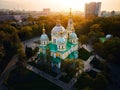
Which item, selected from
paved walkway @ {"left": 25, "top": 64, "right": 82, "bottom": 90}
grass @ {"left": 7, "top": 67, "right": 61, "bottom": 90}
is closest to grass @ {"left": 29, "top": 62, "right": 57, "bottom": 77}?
paved walkway @ {"left": 25, "top": 64, "right": 82, "bottom": 90}

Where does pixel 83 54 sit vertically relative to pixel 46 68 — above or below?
below

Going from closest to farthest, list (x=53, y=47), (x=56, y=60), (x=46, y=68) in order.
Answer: (x=46, y=68) < (x=56, y=60) < (x=53, y=47)

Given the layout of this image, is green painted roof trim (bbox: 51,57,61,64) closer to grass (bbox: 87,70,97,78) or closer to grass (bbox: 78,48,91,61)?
grass (bbox: 87,70,97,78)

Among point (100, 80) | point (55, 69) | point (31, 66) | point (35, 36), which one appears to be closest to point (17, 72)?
point (31, 66)

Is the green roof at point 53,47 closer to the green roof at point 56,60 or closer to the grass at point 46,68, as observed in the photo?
the green roof at point 56,60

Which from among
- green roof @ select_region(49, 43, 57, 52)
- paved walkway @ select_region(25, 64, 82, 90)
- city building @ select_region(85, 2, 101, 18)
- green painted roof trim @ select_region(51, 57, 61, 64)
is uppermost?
city building @ select_region(85, 2, 101, 18)

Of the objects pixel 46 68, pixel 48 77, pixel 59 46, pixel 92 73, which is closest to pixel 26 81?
pixel 48 77

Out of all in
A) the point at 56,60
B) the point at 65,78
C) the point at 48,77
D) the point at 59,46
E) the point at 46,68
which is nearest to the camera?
the point at 65,78

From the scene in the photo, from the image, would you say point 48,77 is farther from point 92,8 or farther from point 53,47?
point 92,8

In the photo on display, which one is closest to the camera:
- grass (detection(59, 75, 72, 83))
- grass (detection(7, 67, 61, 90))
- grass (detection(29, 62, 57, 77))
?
grass (detection(7, 67, 61, 90))

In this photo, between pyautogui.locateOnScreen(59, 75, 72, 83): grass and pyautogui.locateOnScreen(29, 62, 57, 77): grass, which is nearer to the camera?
pyautogui.locateOnScreen(59, 75, 72, 83): grass

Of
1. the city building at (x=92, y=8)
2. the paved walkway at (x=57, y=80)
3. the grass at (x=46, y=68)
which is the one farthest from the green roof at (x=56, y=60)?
the city building at (x=92, y=8)
